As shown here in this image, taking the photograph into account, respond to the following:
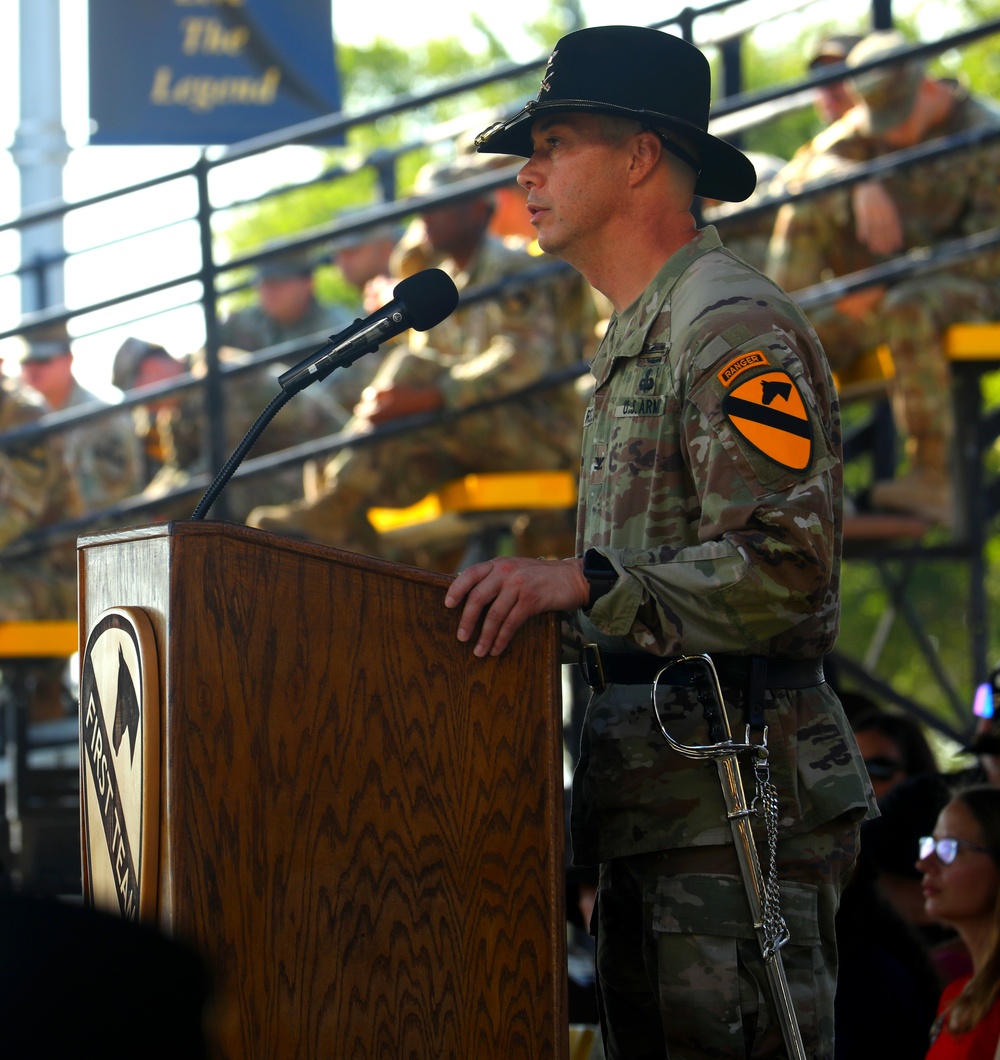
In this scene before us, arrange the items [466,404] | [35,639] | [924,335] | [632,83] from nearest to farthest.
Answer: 1. [632,83]
2. [924,335]
3. [466,404]
4. [35,639]

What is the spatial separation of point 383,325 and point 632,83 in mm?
530

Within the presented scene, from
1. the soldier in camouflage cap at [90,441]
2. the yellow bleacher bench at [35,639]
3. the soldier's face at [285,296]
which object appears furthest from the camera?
the soldier's face at [285,296]

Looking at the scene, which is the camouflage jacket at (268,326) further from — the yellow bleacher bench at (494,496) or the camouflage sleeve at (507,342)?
the yellow bleacher bench at (494,496)

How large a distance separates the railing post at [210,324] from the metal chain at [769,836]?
3464 millimetres

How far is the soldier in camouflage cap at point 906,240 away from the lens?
18.2ft

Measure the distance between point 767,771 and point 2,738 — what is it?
282 inches

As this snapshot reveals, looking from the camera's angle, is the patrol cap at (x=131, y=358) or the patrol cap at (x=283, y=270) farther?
the patrol cap at (x=131, y=358)

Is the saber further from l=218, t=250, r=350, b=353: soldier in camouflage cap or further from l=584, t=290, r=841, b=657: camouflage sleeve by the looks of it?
l=218, t=250, r=350, b=353: soldier in camouflage cap

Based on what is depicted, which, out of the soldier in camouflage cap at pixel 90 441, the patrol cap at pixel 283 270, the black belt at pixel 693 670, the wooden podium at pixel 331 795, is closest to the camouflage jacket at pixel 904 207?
the patrol cap at pixel 283 270

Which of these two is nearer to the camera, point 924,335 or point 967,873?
point 967,873

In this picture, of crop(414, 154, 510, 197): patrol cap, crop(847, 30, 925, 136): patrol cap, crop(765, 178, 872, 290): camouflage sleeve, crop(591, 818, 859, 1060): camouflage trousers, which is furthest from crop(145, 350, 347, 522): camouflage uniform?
crop(591, 818, 859, 1060): camouflage trousers

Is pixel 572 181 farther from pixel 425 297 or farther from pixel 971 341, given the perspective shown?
pixel 971 341

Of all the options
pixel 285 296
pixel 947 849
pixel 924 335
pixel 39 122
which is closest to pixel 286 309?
pixel 285 296

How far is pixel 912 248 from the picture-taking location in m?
5.96
